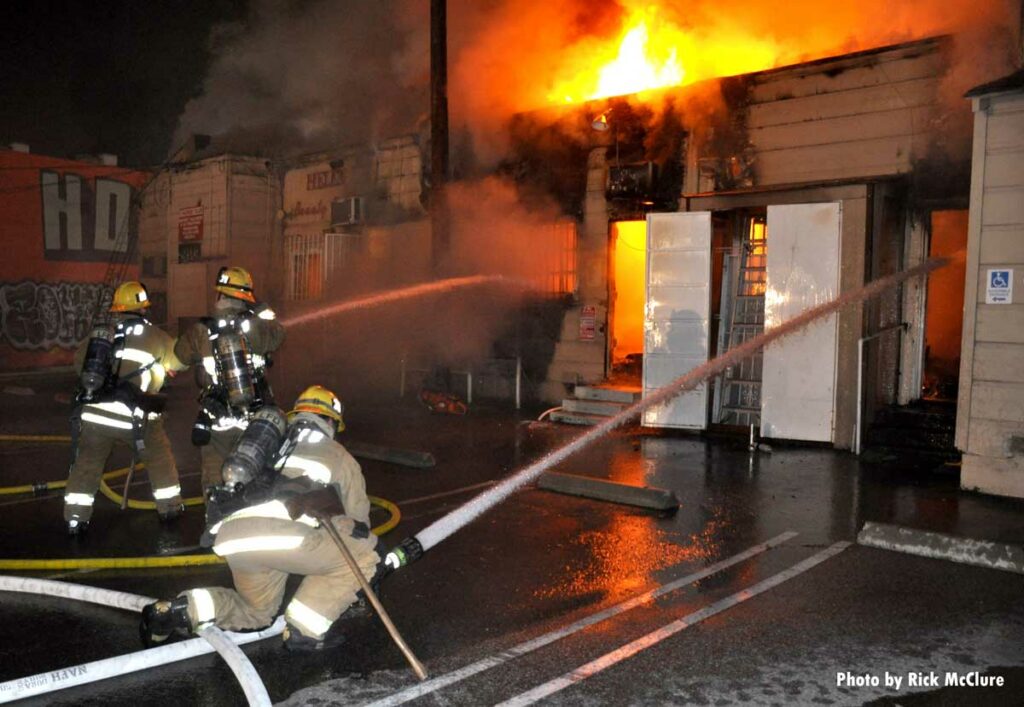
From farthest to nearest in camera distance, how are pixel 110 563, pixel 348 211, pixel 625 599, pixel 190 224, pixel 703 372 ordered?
pixel 190 224 < pixel 348 211 < pixel 703 372 < pixel 110 563 < pixel 625 599

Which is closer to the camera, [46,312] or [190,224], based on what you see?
[190,224]

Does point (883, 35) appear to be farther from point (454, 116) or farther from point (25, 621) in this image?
point (25, 621)

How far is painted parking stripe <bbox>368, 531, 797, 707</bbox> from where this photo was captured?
12.4 feet

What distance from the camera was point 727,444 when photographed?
10352mm

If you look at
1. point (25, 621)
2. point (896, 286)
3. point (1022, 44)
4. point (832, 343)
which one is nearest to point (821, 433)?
point (832, 343)

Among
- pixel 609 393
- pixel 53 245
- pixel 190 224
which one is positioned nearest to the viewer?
pixel 609 393

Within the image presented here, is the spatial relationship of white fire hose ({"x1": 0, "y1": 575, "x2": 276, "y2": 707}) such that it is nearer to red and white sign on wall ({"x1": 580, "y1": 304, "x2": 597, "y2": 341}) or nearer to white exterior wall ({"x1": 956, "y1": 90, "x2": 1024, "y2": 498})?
white exterior wall ({"x1": 956, "y1": 90, "x2": 1024, "y2": 498})

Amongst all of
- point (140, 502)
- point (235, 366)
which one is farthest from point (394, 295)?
point (235, 366)

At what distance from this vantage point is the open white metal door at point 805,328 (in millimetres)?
9820

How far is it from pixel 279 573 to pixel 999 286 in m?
6.77

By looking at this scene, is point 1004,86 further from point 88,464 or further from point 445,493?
point 88,464

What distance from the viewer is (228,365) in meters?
5.81

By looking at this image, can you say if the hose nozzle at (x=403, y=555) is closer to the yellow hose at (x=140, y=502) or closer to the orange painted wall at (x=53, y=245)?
the yellow hose at (x=140, y=502)

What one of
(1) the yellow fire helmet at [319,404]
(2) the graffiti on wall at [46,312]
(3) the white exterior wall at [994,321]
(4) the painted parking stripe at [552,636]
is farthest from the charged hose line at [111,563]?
(2) the graffiti on wall at [46,312]
